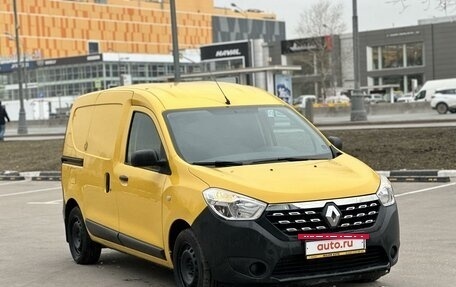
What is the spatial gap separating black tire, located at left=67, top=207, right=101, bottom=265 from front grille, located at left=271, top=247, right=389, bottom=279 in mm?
3154

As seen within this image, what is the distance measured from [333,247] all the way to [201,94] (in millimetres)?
2182

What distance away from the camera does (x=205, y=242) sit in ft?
17.4

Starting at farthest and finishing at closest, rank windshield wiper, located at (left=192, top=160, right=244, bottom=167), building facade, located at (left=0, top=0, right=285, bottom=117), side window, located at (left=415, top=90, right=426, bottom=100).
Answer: building facade, located at (left=0, top=0, right=285, bottom=117), side window, located at (left=415, top=90, right=426, bottom=100), windshield wiper, located at (left=192, top=160, right=244, bottom=167)

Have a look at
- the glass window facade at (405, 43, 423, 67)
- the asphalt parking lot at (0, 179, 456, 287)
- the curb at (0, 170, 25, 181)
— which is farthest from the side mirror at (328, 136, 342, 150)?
the glass window facade at (405, 43, 423, 67)

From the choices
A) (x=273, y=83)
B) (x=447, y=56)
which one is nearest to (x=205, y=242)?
(x=273, y=83)

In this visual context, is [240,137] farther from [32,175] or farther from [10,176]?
[10,176]

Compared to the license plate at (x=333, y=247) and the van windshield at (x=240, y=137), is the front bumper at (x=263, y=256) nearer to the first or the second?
the license plate at (x=333, y=247)

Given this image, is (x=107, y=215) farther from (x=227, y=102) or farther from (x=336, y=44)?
(x=336, y=44)

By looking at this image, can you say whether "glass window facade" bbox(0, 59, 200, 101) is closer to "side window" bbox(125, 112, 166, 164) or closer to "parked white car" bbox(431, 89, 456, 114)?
"parked white car" bbox(431, 89, 456, 114)

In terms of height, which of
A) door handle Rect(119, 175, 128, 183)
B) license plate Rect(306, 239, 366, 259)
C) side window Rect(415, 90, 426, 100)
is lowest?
side window Rect(415, 90, 426, 100)

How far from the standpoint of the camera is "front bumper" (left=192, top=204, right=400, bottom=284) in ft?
16.7

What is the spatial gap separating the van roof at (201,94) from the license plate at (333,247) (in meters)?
1.89

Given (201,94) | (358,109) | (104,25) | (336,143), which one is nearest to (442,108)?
(358,109)

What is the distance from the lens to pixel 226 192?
17.2ft
